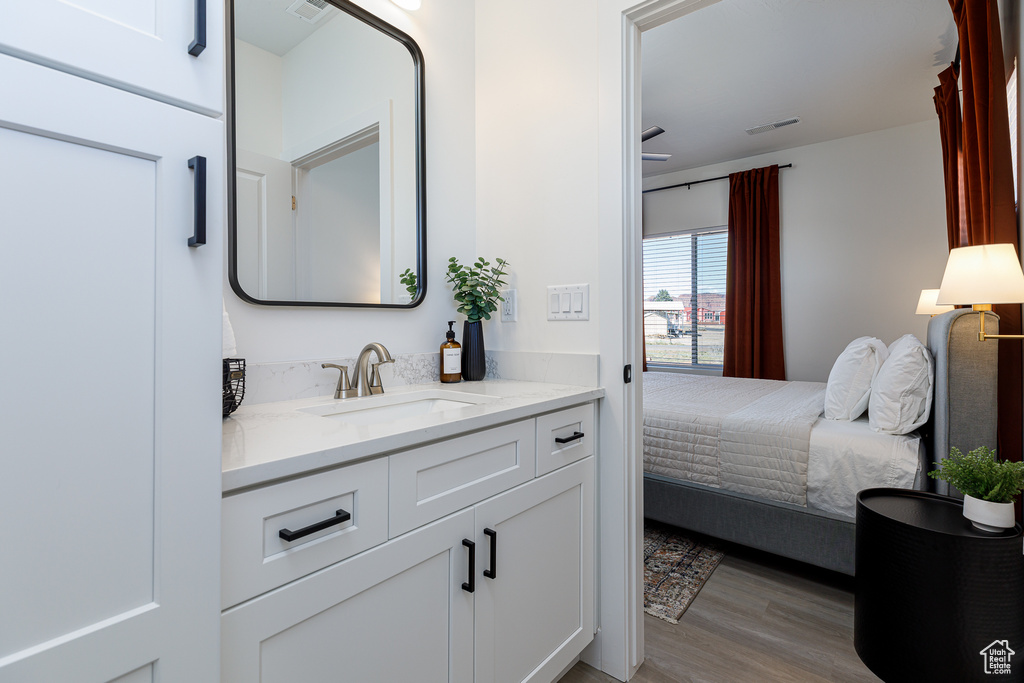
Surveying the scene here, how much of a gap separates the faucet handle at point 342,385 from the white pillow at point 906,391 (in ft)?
6.68

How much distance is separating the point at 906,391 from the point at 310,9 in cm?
246

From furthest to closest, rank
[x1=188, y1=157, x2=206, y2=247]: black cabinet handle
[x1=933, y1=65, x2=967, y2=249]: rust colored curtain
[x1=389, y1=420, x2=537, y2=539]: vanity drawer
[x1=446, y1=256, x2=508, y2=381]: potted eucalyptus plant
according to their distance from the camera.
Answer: [x1=933, y1=65, x2=967, y2=249]: rust colored curtain → [x1=446, y1=256, x2=508, y2=381]: potted eucalyptus plant → [x1=389, y1=420, x2=537, y2=539]: vanity drawer → [x1=188, y1=157, x2=206, y2=247]: black cabinet handle

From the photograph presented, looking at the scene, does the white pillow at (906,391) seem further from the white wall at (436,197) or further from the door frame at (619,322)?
the white wall at (436,197)

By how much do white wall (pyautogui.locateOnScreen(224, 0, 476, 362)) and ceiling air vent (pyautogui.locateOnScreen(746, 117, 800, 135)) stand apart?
10.1ft

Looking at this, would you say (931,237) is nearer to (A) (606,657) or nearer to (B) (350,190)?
(A) (606,657)

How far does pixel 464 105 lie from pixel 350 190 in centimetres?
63

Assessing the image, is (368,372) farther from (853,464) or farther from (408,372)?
(853,464)

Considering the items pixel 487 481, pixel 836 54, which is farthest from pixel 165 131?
pixel 836 54

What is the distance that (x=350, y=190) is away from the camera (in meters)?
1.49

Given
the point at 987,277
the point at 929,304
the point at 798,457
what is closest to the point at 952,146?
the point at 929,304

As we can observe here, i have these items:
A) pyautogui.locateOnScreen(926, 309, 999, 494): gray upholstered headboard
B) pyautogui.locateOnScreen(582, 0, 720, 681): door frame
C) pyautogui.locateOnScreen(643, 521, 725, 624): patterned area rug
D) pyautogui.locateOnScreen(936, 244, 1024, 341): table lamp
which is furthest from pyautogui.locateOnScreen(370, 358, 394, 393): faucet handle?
pyautogui.locateOnScreen(926, 309, 999, 494): gray upholstered headboard

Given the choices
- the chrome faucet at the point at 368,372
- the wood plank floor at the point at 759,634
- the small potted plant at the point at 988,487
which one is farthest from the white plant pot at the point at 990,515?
the chrome faucet at the point at 368,372

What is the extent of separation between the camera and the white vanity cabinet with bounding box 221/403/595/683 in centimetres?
76

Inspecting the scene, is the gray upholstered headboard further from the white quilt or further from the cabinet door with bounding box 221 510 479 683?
the cabinet door with bounding box 221 510 479 683
